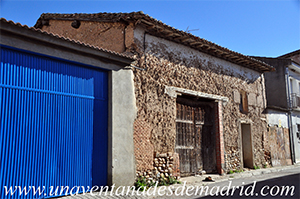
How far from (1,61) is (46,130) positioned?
1.58 metres

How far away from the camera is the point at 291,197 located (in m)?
5.87

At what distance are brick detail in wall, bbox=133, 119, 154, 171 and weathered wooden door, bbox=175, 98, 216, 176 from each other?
1.41 meters

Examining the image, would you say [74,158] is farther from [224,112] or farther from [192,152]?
[224,112]

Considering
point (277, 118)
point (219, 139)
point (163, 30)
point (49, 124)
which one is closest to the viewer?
point (49, 124)

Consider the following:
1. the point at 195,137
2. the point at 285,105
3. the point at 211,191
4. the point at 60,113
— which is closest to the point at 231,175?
the point at 195,137

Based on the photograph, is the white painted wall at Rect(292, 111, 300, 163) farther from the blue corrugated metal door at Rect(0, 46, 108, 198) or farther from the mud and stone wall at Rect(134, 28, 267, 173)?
the blue corrugated metal door at Rect(0, 46, 108, 198)

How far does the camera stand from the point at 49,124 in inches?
214

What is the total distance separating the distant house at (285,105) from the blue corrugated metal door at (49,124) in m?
9.27

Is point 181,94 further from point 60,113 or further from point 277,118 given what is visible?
point 277,118

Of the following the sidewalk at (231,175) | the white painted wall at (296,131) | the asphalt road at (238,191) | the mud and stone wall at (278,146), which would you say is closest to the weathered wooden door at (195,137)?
the sidewalk at (231,175)

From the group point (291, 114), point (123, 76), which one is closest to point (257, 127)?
point (291, 114)

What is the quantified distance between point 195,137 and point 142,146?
2686 millimetres

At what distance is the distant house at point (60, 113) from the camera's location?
196 inches

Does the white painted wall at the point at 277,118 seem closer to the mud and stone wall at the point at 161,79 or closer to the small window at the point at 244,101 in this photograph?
the small window at the point at 244,101
